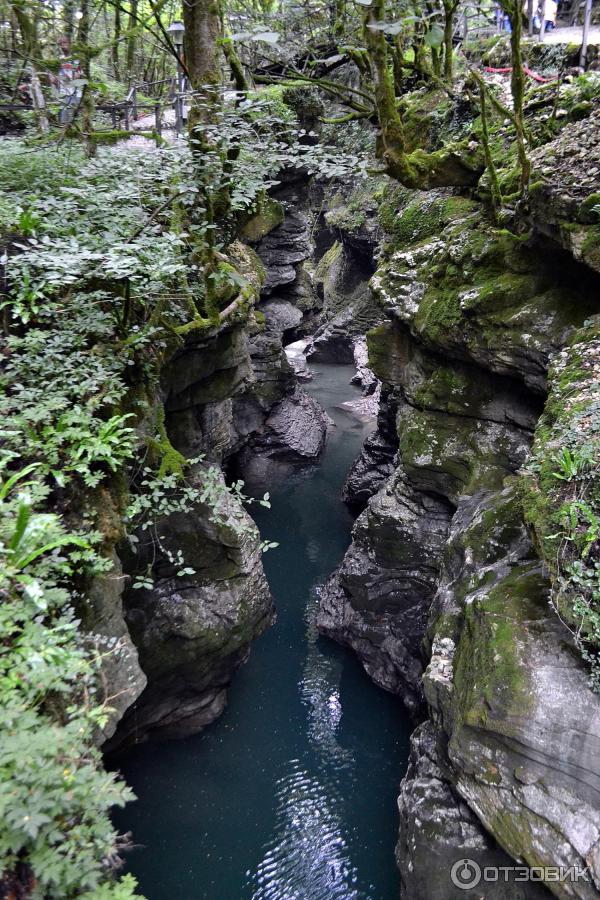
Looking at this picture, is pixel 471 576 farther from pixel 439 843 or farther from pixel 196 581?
pixel 196 581

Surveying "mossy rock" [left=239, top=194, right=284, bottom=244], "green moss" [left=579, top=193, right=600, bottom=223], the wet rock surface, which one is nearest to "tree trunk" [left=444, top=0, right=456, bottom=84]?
"green moss" [left=579, top=193, right=600, bottom=223]

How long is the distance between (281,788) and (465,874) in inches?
144

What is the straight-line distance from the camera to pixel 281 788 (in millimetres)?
8750

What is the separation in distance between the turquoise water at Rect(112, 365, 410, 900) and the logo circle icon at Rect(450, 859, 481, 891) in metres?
2.02

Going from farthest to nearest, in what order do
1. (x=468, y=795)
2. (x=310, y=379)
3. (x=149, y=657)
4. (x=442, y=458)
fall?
(x=310, y=379) → (x=442, y=458) → (x=149, y=657) → (x=468, y=795)

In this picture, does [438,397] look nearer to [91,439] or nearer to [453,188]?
[453,188]

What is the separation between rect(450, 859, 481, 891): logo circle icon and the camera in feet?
18.9

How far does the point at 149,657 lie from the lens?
26.8 feet

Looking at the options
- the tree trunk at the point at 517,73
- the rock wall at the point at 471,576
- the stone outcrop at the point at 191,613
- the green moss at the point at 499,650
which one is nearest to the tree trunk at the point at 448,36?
the tree trunk at the point at 517,73

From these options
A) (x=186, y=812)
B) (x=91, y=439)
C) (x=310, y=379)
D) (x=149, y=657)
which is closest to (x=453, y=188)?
(x=91, y=439)

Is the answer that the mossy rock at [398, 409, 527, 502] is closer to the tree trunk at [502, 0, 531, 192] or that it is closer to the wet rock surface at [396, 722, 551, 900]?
the tree trunk at [502, 0, 531, 192]

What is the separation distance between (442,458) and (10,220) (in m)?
7.48

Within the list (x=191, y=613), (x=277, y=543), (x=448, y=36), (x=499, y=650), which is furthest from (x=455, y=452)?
(x=448, y=36)

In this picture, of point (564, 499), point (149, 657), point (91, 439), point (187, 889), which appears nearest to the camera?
point (91, 439)
